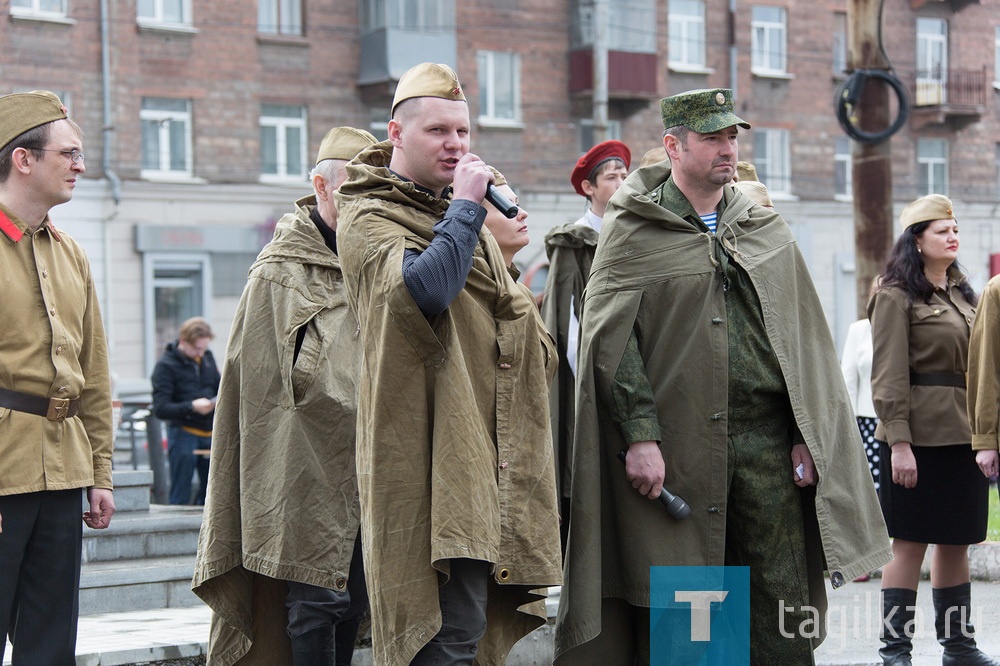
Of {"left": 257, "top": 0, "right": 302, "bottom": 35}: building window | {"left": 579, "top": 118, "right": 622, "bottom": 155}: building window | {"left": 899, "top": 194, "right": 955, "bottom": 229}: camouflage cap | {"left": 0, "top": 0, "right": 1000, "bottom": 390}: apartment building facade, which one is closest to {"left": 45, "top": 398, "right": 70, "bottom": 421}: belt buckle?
{"left": 899, "top": 194, "right": 955, "bottom": 229}: camouflage cap

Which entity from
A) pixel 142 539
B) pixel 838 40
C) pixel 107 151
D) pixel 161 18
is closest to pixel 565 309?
pixel 142 539

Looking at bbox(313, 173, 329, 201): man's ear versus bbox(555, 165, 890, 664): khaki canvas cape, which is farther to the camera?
bbox(313, 173, 329, 201): man's ear

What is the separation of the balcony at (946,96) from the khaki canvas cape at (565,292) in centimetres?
3221

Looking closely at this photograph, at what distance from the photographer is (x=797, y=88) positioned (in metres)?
34.8

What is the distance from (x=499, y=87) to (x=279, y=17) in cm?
502

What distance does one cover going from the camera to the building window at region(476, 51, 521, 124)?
101 ft

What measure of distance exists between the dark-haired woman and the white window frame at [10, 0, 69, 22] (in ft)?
73.9

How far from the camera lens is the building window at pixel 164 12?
27.2 meters

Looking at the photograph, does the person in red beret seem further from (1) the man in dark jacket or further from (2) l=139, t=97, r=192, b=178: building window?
(2) l=139, t=97, r=192, b=178: building window

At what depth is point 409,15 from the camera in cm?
2914

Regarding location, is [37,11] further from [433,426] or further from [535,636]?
[433,426]

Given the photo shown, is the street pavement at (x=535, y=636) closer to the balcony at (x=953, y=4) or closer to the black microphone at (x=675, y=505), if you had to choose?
the black microphone at (x=675, y=505)

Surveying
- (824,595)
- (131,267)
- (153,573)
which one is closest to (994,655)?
(824,595)

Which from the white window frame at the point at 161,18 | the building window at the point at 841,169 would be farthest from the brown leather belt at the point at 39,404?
the building window at the point at 841,169
